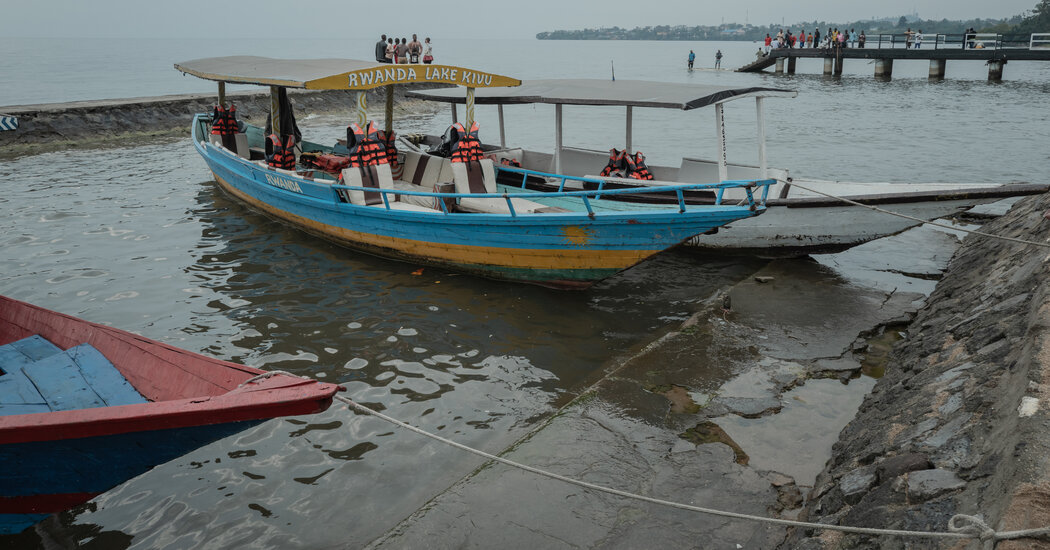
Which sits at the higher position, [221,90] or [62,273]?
[221,90]

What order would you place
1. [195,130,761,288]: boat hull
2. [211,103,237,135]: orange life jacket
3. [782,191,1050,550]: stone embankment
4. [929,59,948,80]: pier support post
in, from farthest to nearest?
[929,59,948,80]: pier support post
[211,103,237,135]: orange life jacket
[195,130,761,288]: boat hull
[782,191,1050,550]: stone embankment

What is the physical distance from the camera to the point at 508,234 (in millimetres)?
9078

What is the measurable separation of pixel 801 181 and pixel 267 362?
8386mm

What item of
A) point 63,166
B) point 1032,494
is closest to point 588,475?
point 1032,494

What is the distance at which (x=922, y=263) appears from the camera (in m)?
10.5

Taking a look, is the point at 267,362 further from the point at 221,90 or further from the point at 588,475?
the point at 221,90

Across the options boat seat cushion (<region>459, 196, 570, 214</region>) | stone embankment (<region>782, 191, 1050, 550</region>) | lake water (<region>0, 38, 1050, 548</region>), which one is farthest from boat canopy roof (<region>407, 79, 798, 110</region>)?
stone embankment (<region>782, 191, 1050, 550</region>)

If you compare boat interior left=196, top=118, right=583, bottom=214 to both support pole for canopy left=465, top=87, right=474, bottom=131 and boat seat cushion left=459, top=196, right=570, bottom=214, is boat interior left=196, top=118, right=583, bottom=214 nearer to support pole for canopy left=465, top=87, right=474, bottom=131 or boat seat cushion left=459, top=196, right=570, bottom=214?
boat seat cushion left=459, top=196, right=570, bottom=214

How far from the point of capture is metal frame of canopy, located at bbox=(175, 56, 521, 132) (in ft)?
30.7

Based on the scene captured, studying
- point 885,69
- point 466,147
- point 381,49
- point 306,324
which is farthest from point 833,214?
point 885,69

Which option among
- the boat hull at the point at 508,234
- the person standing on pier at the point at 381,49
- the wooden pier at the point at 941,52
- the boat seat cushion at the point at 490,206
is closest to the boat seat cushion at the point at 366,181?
the boat hull at the point at 508,234

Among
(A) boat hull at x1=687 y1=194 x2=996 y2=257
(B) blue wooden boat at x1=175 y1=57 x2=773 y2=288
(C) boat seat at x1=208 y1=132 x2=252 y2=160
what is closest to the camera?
(B) blue wooden boat at x1=175 y1=57 x2=773 y2=288

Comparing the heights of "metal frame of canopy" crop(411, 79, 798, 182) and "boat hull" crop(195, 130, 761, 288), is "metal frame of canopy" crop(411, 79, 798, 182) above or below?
above

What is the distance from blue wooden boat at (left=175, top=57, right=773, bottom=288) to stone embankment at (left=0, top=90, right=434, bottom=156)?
12.9 metres
